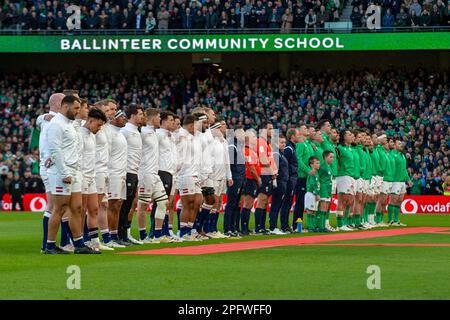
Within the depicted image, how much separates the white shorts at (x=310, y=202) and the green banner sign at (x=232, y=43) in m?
23.6

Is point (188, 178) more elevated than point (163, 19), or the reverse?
point (163, 19)

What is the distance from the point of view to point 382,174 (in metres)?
27.5

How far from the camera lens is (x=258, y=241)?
19.5 meters

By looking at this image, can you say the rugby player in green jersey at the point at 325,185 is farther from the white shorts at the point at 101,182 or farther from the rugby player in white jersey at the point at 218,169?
the white shorts at the point at 101,182

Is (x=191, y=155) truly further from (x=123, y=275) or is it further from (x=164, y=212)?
(x=123, y=275)

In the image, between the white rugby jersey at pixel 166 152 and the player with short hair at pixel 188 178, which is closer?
the white rugby jersey at pixel 166 152

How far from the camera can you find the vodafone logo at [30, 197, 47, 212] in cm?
4031

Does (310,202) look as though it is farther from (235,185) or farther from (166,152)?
(166,152)

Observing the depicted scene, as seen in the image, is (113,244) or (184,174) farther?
(184,174)

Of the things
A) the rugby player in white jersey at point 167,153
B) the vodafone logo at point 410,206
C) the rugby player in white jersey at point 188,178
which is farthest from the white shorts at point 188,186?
the vodafone logo at point 410,206

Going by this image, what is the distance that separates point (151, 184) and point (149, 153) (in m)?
0.56

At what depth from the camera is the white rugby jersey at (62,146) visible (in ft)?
50.7

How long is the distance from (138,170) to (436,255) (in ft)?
18.4

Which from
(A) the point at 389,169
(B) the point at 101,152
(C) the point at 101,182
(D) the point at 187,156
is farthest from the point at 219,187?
(A) the point at 389,169
